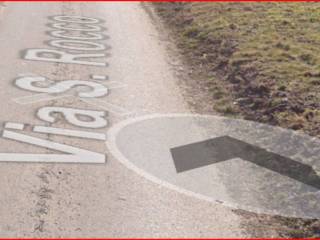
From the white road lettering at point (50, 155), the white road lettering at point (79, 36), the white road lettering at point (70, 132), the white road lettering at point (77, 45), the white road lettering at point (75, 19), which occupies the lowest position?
the white road lettering at point (75, 19)

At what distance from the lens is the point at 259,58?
11.1m

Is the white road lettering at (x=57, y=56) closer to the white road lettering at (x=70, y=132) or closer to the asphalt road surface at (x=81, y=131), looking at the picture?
the asphalt road surface at (x=81, y=131)

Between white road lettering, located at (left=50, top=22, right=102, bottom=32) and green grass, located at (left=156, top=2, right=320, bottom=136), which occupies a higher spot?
green grass, located at (left=156, top=2, right=320, bottom=136)

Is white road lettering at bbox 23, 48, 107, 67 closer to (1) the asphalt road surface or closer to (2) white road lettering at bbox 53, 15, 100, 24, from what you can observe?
(1) the asphalt road surface

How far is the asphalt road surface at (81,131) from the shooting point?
6.04 meters

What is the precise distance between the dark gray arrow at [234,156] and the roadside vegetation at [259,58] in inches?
34.5

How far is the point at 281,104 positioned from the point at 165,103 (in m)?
2.05

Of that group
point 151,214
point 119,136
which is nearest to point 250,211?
point 151,214

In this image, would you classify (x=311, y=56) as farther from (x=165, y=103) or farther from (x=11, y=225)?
(x=11, y=225)

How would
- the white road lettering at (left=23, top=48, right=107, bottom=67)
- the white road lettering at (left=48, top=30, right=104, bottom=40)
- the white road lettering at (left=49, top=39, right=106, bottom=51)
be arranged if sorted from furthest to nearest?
the white road lettering at (left=48, top=30, right=104, bottom=40)
the white road lettering at (left=49, top=39, right=106, bottom=51)
the white road lettering at (left=23, top=48, right=107, bottom=67)

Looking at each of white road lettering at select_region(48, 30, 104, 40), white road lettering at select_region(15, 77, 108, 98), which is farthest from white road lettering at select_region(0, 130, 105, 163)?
white road lettering at select_region(48, 30, 104, 40)

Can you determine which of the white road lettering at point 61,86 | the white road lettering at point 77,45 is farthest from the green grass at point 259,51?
the white road lettering at point 61,86

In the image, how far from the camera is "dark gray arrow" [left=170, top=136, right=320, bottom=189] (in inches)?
284

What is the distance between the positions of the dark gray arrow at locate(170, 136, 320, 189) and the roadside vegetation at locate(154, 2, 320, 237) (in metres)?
0.88
